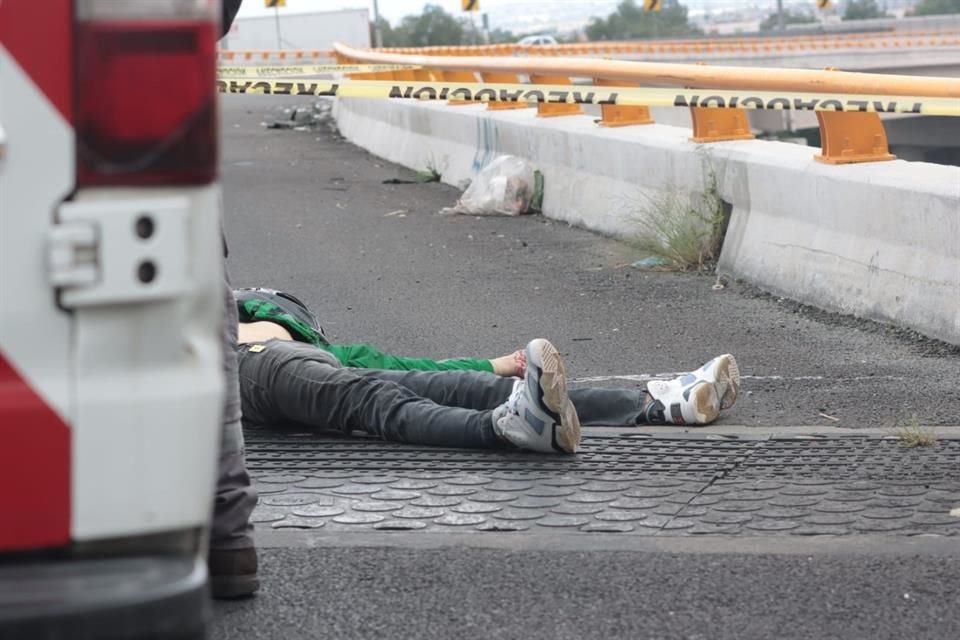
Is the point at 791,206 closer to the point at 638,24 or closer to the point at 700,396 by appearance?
the point at 700,396

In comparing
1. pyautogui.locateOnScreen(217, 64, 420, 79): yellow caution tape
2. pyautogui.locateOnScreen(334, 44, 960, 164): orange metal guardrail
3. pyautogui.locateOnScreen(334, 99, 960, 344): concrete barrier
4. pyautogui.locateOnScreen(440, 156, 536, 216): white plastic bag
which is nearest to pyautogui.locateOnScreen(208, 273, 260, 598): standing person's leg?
pyautogui.locateOnScreen(334, 99, 960, 344): concrete barrier

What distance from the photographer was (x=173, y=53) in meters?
2.32

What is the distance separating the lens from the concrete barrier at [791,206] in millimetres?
6531

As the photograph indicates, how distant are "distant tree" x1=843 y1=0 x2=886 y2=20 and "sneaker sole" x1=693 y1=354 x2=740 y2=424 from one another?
90311 mm

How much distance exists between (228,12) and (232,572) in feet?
4.46

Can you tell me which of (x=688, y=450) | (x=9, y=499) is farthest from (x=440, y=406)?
(x=9, y=499)

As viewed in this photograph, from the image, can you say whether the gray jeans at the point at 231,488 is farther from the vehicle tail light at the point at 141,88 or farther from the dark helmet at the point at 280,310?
the dark helmet at the point at 280,310

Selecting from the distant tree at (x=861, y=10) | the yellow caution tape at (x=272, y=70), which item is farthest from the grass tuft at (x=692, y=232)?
the distant tree at (x=861, y=10)

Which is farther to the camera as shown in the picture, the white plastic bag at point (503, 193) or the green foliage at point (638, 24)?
the green foliage at point (638, 24)

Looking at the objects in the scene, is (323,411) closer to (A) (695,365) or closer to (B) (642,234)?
(A) (695,365)

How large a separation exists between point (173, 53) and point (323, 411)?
303cm

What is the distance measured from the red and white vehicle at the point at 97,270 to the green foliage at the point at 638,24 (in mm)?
74510

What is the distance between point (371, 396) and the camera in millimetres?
5223

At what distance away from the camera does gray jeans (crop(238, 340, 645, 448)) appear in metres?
5.16
